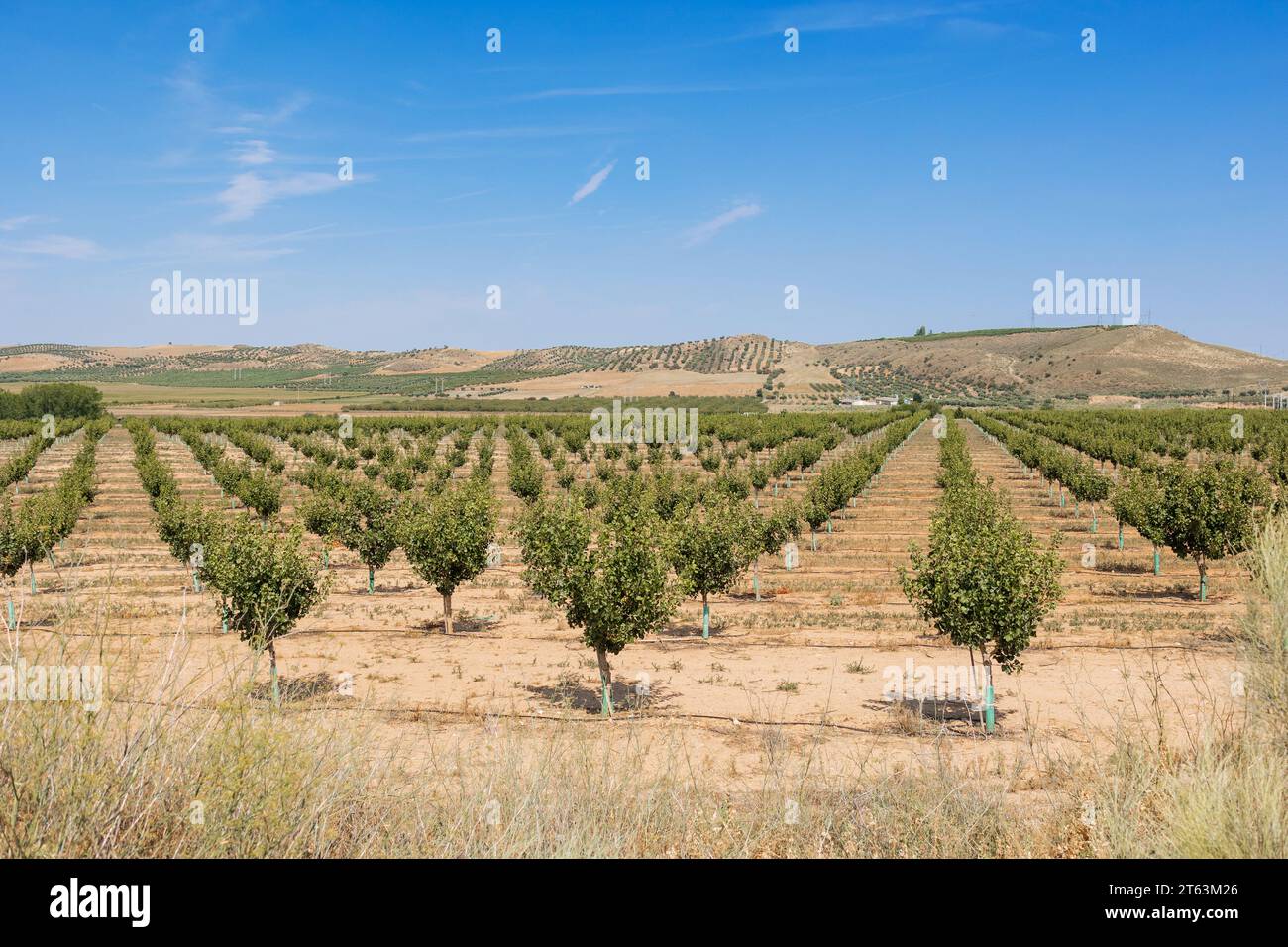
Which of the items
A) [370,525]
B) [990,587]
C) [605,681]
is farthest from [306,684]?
[990,587]

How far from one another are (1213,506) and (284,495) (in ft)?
183

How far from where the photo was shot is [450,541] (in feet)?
90.1

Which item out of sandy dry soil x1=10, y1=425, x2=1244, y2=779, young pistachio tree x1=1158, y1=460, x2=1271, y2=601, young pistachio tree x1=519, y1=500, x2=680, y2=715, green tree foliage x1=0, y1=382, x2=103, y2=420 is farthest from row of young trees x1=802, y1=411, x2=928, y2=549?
green tree foliage x1=0, y1=382, x2=103, y2=420

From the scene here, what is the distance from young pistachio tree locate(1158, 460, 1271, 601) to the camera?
3034 cm

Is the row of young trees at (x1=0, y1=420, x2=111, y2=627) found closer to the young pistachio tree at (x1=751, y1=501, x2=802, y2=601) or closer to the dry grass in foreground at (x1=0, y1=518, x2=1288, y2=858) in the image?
the dry grass in foreground at (x1=0, y1=518, x2=1288, y2=858)

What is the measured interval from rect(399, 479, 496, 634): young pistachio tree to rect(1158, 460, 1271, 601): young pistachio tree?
25.6m

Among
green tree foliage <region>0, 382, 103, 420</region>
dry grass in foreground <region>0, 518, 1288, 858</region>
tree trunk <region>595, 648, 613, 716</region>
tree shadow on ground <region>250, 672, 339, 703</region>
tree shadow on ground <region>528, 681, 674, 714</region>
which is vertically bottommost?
tree shadow on ground <region>528, 681, 674, 714</region>

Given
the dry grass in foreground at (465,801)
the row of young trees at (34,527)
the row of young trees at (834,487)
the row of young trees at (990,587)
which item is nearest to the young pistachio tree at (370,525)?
the row of young trees at (34,527)

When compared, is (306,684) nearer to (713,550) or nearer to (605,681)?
(605,681)

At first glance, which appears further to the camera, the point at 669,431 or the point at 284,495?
the point at 669,431

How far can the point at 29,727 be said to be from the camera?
5.09m

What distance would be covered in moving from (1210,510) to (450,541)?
27.3 m
